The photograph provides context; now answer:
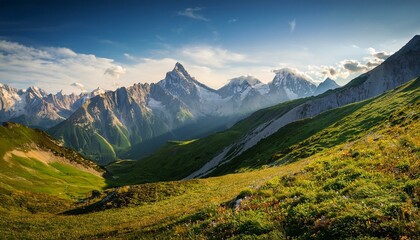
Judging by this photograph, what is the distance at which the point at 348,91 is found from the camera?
184250 mm

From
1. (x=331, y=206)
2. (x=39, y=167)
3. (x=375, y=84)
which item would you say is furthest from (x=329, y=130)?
(x=375, y=84)

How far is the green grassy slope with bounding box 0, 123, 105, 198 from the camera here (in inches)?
3693

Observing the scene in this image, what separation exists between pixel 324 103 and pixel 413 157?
172 m

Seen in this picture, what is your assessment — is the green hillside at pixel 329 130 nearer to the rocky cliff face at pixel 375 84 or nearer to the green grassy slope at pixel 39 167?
the green grassy slope at pixel 39 167

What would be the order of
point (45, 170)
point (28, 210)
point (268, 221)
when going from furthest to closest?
point (45, 170) → point (28, 210) → point (268, 221)

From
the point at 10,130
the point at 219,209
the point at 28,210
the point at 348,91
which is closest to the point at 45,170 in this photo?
the point at 10,130

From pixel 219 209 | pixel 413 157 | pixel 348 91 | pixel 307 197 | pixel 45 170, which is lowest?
pixel 45 170

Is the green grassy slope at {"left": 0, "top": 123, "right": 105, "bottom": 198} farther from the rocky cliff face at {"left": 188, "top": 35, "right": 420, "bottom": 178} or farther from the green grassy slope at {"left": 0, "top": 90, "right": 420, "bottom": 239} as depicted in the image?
the rocky cliff face at {"left": 188, "top": 35, "right": 420, "bottom": 178}

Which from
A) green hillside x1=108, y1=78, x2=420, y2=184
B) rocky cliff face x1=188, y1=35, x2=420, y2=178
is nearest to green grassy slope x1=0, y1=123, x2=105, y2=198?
green hillside x1=108, y1=78, x2=420, y2=184

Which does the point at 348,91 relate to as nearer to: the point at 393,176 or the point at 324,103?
the point at 324,103

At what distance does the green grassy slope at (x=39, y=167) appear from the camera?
93812 mm

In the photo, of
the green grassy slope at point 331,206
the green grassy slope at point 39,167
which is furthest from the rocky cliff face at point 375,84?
the green grassy slope at point 331,206

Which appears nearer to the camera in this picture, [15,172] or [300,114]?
[15,172]

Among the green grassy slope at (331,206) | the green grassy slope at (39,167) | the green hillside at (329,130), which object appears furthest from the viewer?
the green grassy slope at (39,167)
